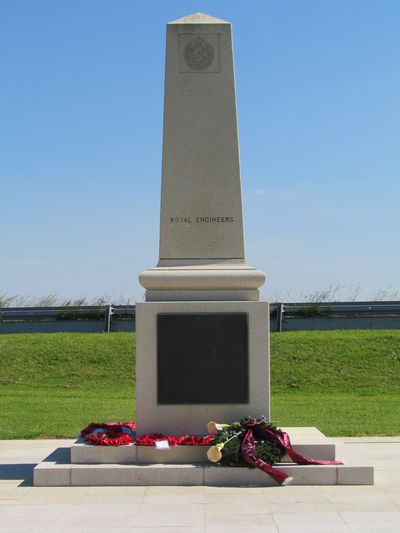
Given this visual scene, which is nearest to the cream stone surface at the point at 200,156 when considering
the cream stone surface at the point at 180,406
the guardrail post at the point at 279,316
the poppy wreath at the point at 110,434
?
the cream stone surface at the point at 180,406

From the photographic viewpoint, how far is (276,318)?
22.1 meters

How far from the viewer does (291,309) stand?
2239 cm

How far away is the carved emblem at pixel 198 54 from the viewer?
942 centimetres

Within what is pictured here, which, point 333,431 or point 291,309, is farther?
point 291,309

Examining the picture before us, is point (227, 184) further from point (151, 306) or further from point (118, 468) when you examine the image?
point (118, 468)
